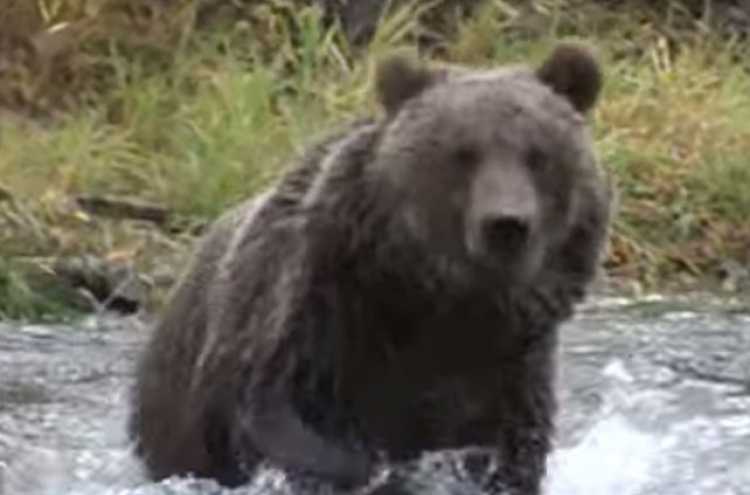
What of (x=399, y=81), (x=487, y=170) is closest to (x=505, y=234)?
(x=487, y=170)

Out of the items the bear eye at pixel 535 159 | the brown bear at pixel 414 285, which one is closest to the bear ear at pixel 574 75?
the brown bear at pixel 414 285

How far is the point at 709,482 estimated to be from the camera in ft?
21.5

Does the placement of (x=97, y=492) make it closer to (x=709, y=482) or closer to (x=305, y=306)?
(x=305, y=306)

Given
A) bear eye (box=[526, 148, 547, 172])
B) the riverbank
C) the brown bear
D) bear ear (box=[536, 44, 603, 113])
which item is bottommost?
the riverbank

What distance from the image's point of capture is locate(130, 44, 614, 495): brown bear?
5.46 m

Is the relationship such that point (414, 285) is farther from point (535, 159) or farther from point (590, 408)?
point (590, 408)

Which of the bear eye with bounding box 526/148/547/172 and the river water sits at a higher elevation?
the bear eye with bounding box 526/148/547/172

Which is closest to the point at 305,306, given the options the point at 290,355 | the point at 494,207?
the point at 290,355

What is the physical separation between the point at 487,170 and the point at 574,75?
393mm

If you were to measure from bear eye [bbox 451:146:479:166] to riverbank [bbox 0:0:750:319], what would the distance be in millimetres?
4039

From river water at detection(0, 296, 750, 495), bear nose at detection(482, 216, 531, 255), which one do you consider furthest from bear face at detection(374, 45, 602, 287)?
river water at detection(0, 296, 750, 495)

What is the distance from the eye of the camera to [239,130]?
11.0 metres

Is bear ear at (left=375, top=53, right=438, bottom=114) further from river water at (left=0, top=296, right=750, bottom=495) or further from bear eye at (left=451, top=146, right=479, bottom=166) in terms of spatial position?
river water at (left=0, top=296, right=750, bottom=495)

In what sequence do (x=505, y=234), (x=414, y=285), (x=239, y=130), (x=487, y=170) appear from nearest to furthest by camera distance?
(x=505, y=234)
(x=487, y=170)
(x=414, y=285)
(x=239, y=130)
